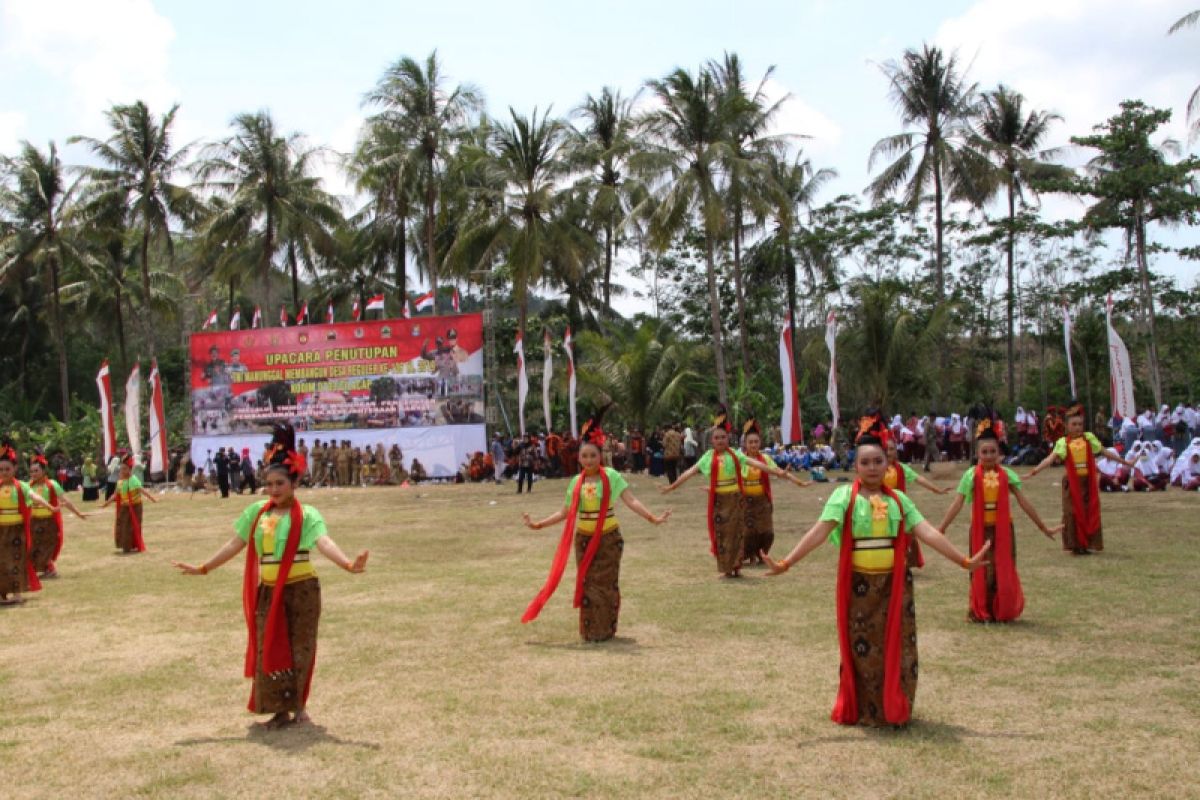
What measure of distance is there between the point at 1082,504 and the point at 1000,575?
4.61 metres

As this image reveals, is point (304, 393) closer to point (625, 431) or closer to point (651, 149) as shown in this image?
point (625, 431)

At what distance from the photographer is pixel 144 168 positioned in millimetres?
42156

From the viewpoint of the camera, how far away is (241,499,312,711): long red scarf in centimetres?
637

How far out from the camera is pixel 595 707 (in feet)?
21.9

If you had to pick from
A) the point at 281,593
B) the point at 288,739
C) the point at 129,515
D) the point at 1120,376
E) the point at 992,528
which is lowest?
the point at 288,739

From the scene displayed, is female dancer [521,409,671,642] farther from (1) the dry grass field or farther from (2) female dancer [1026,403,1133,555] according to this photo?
(2) female dancer [1026,403,1133,555]

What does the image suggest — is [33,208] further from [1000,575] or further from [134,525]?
[1000,575]

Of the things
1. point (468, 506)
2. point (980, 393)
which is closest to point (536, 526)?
point (468, 506)

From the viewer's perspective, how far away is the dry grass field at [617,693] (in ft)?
17.5

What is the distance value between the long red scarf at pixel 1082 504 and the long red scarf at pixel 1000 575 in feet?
13.0

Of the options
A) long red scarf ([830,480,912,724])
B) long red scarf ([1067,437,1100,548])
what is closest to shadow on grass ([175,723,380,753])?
long red scarf ([830,480,912,724])

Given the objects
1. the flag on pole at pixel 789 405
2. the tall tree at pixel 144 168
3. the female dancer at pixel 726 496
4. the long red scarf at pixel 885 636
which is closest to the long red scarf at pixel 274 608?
the long red scarf at pixel 885 636

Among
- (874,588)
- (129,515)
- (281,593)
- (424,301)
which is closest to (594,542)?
(281,593)

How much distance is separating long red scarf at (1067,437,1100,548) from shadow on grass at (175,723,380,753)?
9355 millimetres
